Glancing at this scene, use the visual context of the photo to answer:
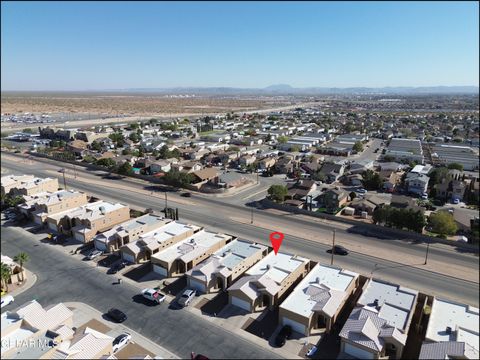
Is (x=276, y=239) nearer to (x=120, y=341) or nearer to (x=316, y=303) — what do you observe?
(x=316, y=303)

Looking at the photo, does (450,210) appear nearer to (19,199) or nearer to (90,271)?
(90,271)

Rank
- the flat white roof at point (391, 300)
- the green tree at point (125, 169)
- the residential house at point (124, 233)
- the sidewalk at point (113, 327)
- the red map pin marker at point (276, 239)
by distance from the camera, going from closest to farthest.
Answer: the sidewalk at point (113, 327)
the flat white roof at point (391, 300)
the residential house at point (124, 233)
the red map pin marker at point (276, 239)
the green tree at point (125, 169)

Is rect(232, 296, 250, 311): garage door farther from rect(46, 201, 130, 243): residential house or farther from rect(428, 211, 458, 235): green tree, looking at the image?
rect(428, 211, 458, 235): green tree

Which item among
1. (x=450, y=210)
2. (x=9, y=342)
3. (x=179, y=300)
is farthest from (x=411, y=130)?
(x=9, y=342)

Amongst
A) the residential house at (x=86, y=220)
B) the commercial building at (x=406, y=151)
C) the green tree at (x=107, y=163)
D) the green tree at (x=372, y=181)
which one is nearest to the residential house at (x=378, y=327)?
the residential house at (x=86, y=220)

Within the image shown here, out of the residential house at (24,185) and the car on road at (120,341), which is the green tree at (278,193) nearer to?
the car on road at (120,341)
